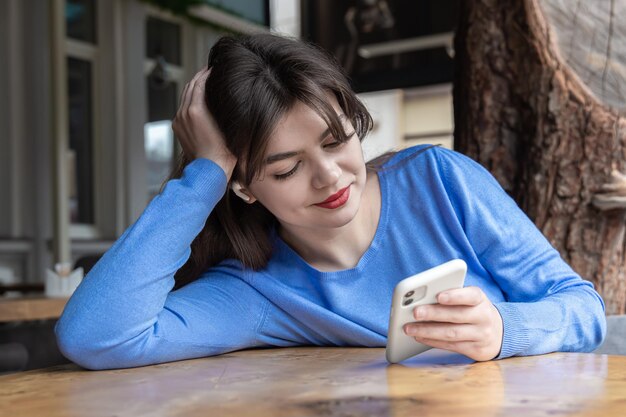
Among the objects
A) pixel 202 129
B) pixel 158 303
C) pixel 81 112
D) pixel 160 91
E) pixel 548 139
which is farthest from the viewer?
pixel 160 91

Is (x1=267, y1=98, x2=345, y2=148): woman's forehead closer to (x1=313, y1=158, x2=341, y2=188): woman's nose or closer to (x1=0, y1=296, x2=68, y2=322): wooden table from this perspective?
(x1=313, y1=158, x2=341, y2=188): woman's nose

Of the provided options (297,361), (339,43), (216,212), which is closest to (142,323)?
(297,361)

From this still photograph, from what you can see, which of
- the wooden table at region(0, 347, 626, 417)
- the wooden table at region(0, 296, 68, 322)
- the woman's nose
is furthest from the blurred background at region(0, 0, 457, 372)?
the wooden table at region(0, 347, 626, 417)

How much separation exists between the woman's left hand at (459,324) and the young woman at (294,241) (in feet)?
0.16

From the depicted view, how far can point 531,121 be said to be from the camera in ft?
6.19

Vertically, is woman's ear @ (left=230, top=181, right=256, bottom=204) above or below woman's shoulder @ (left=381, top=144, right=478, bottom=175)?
below

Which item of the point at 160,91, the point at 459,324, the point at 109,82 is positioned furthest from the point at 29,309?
the point at 160,91

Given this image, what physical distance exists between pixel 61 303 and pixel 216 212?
51.9 inches

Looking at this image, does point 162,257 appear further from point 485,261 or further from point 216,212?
point 485,261

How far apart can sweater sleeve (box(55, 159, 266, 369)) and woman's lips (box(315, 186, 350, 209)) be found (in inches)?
7.5

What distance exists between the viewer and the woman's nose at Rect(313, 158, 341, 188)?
4.02 ft

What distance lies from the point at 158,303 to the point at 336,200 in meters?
0.35

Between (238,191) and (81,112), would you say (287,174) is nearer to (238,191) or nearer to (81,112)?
(238,191)

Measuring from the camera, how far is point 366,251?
1390 mm
